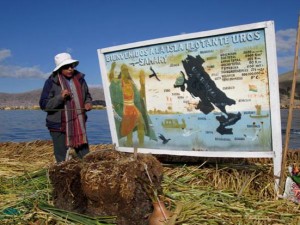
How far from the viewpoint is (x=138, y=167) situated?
4.09 meters

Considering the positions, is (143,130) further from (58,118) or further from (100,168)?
(100,168)

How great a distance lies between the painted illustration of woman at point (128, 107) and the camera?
6.30 metres

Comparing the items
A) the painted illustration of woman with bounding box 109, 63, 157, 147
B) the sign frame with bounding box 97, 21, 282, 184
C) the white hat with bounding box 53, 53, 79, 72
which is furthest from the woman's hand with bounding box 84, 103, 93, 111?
the sign frame with bounding box 97, 21, 282, 184

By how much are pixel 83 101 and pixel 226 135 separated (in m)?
2.28

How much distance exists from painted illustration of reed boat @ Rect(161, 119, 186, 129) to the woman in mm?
1187

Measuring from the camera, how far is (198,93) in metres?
5.55

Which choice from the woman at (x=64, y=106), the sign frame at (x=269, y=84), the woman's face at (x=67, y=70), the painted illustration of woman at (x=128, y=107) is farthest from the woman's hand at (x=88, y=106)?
the sign frame at (x=269, y=84)

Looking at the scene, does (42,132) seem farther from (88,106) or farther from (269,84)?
(269,84)

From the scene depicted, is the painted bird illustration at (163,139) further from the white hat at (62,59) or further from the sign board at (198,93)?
the white hat at (62,59)

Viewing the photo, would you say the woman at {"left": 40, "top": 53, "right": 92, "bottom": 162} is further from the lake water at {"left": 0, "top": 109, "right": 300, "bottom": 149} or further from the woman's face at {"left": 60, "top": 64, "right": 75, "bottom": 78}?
the lake water at {"left": 0, "top": 109, "right": 300, "bottom": 149}

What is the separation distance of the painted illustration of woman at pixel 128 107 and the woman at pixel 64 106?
82 centimetres

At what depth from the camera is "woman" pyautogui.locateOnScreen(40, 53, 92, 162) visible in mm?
5633

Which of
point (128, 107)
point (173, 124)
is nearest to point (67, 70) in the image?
point (128, 107)

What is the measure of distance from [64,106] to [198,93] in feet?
6.59
